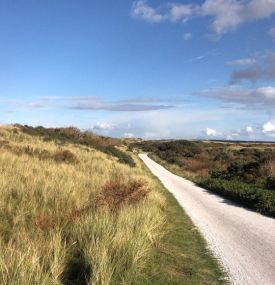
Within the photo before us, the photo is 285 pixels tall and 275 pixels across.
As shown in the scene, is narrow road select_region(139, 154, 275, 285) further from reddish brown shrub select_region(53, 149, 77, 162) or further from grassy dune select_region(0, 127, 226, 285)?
reddish brown shrub select_region(53, 149, 77, 162)

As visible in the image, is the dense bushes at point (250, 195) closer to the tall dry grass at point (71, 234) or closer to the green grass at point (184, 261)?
the green grass at point (184, 261)

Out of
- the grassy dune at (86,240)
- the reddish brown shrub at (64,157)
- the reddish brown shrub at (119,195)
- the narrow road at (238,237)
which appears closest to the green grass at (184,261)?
the grassy dune at (86,240)

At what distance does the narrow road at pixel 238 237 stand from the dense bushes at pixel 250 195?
0.45 metres

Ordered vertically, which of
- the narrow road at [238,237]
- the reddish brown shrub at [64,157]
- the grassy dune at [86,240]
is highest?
the reddish brown shrub at [64,157]

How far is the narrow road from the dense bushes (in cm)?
45

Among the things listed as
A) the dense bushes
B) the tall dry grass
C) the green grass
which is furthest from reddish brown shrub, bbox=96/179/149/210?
the dense bushes

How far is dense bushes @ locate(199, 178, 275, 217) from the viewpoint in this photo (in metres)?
15.4

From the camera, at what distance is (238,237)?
35.8 feet

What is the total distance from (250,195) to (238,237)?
716cm

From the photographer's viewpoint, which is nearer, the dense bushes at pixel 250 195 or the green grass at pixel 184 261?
the green grass at pixel 184 261

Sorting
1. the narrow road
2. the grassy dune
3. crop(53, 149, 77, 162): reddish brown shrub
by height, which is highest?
crop(53, 149, 77, 162): reddish brown shrub

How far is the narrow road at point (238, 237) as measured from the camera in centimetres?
773

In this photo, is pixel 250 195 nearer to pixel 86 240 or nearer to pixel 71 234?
pixel 71 234

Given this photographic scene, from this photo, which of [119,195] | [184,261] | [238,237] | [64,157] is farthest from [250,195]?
[64,157]
